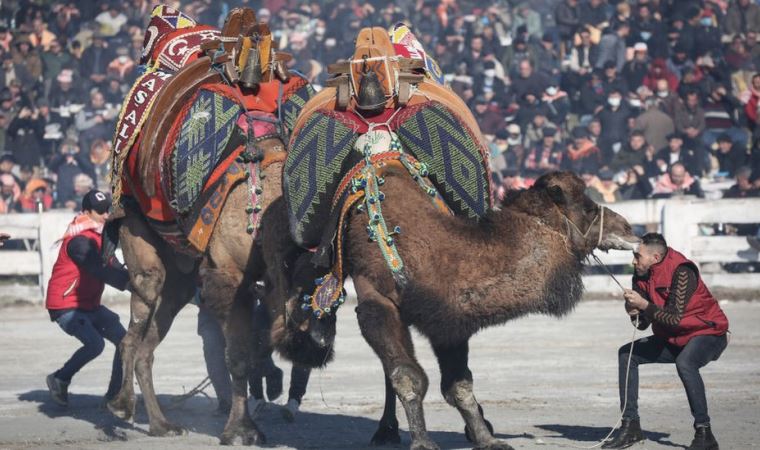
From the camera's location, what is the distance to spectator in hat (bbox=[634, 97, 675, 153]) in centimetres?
1844

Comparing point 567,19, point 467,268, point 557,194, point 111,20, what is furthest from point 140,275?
point 111,20

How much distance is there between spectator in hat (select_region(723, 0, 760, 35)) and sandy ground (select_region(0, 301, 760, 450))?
7.29 m

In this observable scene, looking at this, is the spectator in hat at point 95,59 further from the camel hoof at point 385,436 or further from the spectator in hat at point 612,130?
the camel hoof at point 385,436

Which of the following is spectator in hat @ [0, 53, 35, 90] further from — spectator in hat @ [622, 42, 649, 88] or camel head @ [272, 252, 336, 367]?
camel head @ [272, 252, 336, 367]

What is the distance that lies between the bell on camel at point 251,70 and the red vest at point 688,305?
311 cm

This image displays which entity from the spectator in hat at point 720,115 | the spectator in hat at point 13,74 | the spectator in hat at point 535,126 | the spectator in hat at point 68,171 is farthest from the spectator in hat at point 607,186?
the spectator in hat at point 13,74

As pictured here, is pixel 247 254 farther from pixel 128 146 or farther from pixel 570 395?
pixel 570 395

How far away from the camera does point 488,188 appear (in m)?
7.79

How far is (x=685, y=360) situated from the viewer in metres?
7.67

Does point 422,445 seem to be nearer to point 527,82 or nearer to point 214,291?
point 214,291

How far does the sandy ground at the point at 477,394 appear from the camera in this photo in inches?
332

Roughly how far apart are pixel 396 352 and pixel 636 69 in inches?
538

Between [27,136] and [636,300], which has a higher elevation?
[636,300]

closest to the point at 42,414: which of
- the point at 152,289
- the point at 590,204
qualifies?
the point at 152,289
